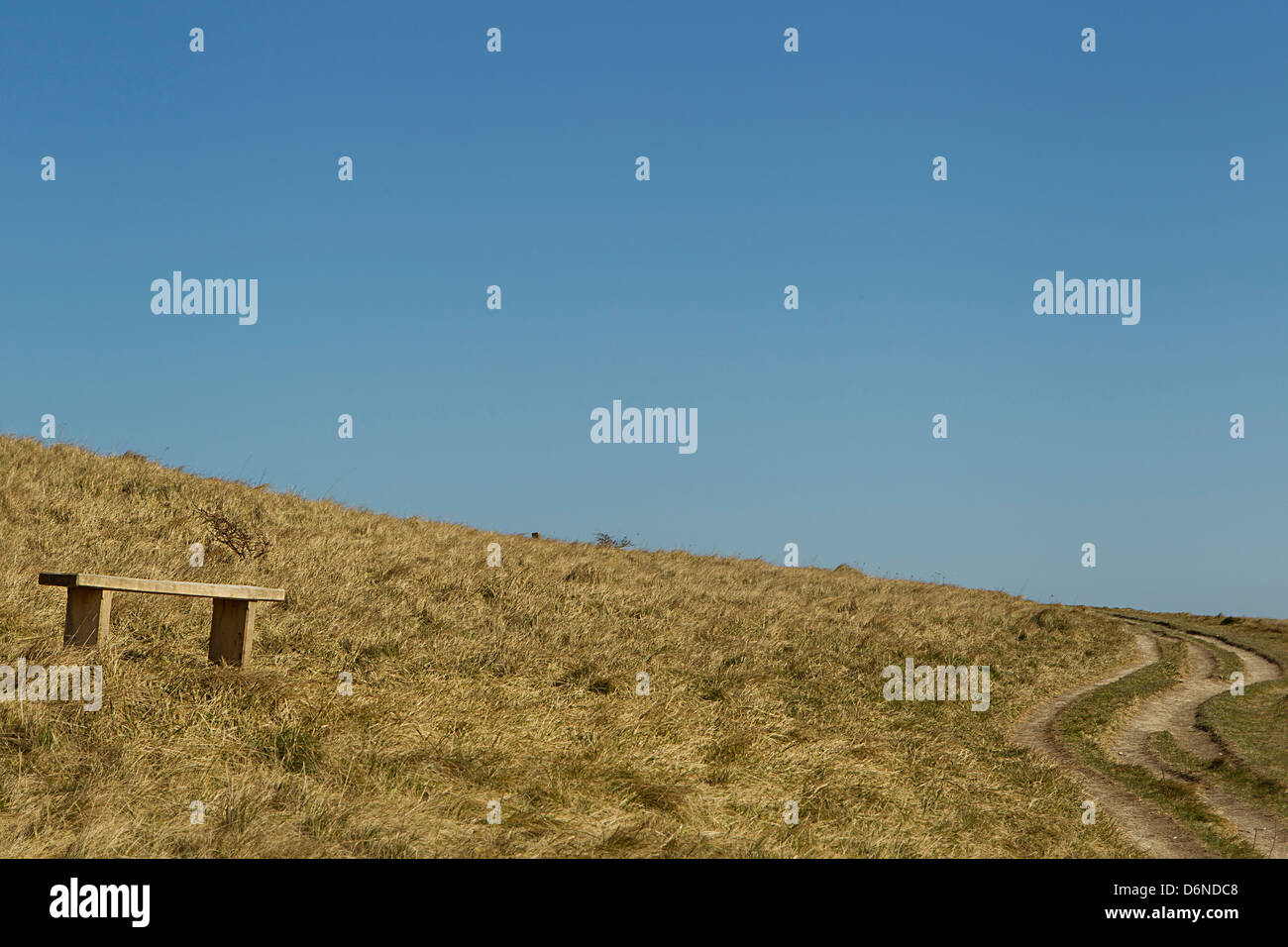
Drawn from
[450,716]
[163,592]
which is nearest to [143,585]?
[163,592]

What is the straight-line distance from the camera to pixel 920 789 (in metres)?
11.2

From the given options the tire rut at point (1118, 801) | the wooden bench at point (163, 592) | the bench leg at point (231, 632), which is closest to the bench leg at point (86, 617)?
the wooden bench at point (163, 592)

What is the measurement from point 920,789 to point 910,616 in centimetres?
1554

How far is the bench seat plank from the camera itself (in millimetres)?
8477

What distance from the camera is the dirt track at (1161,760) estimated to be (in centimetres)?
1104

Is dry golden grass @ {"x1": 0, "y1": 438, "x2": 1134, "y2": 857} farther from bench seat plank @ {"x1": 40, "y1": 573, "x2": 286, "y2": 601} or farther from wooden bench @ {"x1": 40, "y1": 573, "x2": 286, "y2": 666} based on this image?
bench seat plank @ {"x1": 40, "y1": 573, "x2": 286, "y2": 601}

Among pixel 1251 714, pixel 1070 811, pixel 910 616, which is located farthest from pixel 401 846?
pixel 910 616

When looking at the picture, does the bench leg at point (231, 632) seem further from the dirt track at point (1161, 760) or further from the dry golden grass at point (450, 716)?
A: the dirt track at point (1161, 760)

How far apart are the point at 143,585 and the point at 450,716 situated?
121 inches

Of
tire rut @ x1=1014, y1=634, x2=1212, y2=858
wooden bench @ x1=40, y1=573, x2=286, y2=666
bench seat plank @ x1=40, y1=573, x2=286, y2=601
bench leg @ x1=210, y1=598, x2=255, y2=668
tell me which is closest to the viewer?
bench seat plank @ x1=40, y1=573, x2=286, y2=601

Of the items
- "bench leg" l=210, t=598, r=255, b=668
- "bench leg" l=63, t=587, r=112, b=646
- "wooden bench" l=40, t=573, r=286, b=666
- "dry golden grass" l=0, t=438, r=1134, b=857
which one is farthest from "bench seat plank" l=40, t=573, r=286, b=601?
"dry golden grass" l=0, t=438, r=1134, b=857
